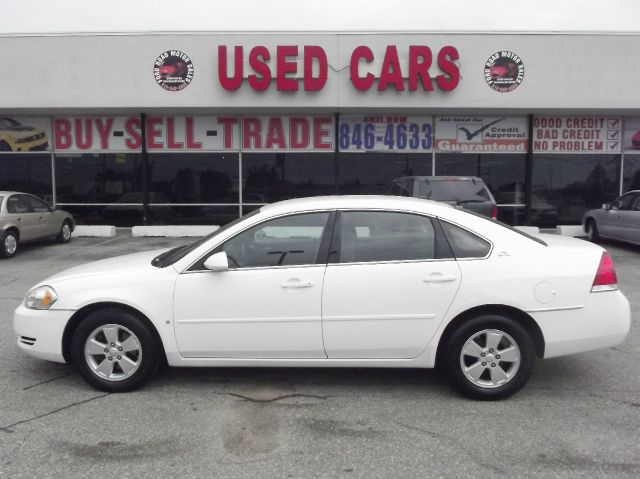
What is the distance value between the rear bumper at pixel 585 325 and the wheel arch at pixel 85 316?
2884 millimetres

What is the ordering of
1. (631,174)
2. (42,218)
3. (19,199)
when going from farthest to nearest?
(631,174) → (42,218) → (19,199)

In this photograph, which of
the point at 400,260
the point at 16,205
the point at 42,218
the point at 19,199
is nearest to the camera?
the point at 400,260

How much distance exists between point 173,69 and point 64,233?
197 inches

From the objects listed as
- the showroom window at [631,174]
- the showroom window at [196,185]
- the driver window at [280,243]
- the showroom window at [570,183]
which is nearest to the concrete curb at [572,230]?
the showroom window at [570,183]

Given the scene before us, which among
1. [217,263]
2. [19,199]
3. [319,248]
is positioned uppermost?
[19,199]

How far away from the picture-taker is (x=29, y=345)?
4.76 metres

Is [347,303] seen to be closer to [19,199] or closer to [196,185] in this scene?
[19,199]

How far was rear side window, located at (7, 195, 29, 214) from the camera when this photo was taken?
12.9 m

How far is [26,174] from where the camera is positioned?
17.6 meters

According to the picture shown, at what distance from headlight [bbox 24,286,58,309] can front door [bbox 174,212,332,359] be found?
1.03m

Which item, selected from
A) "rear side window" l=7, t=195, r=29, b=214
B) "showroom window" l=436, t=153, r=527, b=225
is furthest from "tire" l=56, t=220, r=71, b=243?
"showroom window" l=436, t=153, r=527, b=225

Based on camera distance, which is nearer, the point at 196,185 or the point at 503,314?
the point at 503,314

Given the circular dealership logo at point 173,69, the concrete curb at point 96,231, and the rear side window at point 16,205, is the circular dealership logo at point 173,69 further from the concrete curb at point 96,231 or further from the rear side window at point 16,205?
the rear side window at point 16,205

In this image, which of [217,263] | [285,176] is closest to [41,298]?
[217,263]
